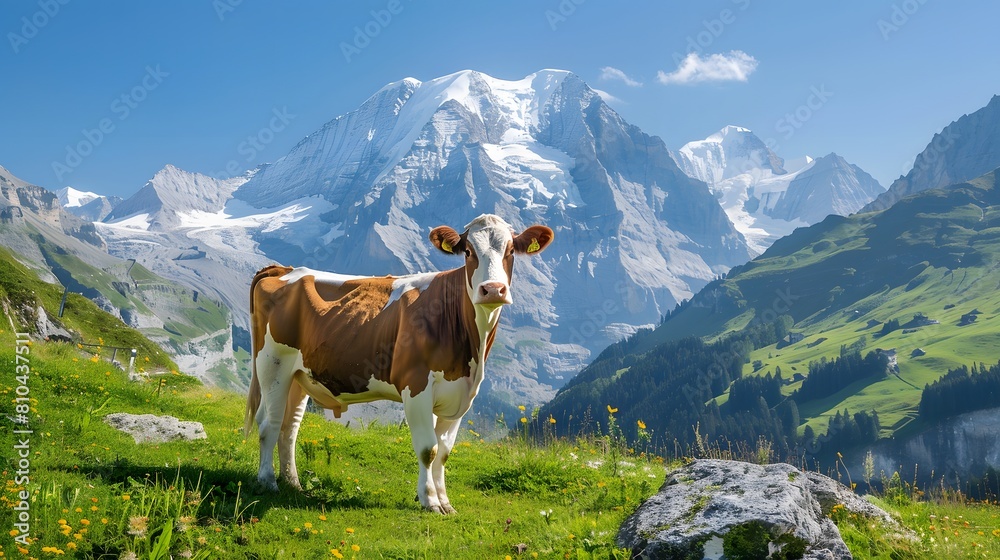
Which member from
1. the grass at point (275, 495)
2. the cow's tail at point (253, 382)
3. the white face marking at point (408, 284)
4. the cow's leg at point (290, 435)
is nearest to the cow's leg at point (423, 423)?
the grass at point (275, 495)

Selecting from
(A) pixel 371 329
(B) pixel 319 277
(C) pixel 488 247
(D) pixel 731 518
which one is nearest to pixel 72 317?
(B) pixel 319 277

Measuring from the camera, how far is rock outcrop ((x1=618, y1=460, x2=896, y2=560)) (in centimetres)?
714

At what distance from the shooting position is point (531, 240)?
10180 millimetres

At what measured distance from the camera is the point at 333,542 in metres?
8.55

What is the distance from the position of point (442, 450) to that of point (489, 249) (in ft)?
9.61

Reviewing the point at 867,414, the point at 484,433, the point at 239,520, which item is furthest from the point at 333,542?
the point at 867,414

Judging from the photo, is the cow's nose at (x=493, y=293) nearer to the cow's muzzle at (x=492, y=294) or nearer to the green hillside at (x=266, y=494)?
the cow's muzzle at (x=492, y=294)

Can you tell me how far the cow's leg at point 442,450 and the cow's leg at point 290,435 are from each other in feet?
7.26

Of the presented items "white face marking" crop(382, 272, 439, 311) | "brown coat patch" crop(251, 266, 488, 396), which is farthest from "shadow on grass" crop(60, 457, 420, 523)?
"white face marking" crop(382, 272, 439, 311)

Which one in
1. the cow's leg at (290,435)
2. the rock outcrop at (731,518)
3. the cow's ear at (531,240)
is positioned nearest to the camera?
the rock outcrop at (731,518)

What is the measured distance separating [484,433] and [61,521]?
1176cm

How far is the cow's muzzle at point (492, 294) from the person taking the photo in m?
9.12

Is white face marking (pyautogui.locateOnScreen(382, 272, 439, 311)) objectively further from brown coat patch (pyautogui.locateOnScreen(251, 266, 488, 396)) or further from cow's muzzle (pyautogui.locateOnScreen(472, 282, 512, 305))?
cow's muzzle (pyautogui.locateOnScreen(472, 282, 512, 305))

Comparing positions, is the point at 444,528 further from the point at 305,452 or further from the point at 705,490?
the point at 305,452
